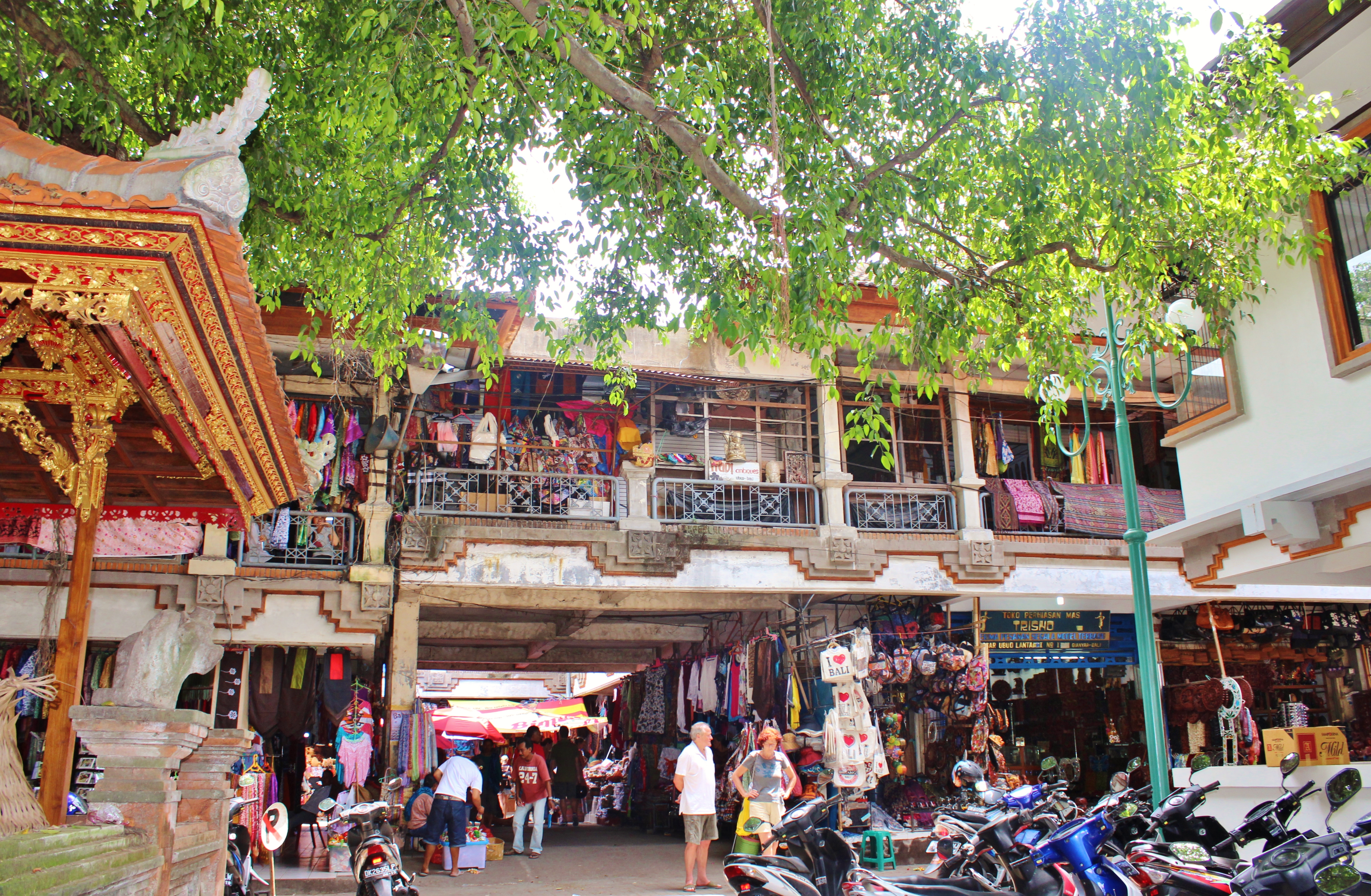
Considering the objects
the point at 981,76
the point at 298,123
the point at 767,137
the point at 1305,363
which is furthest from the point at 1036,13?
the point at 298,123

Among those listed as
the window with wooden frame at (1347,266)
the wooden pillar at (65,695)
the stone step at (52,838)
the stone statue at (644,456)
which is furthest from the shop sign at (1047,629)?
the stone step at (52,838)

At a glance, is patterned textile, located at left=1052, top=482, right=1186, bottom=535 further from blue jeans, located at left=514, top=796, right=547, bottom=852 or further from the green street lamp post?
blue jeans, located at left=514, top=796, right=547, bottom=852

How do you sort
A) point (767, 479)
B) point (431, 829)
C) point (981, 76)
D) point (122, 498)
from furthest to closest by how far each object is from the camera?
point (767, 479), point (431, 829), point (122, 498), point (981, 76)

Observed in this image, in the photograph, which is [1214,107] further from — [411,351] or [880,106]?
[411,351]

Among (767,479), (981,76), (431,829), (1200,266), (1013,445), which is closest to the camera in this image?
(981,76)

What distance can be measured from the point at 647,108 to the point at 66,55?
14.1ft

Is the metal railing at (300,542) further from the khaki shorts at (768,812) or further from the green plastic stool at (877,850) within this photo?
the green plastic stool at (877,850)

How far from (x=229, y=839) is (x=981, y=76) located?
7.92 m

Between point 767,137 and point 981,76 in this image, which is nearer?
point 981,76

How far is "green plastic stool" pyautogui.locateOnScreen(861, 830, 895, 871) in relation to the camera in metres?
12.5

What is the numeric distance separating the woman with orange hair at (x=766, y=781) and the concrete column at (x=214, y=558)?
630 centimetres

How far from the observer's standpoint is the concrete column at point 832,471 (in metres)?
13.8

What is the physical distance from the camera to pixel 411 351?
1239cm

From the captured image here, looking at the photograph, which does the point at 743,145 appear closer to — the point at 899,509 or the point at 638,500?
the point at 638,500
